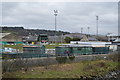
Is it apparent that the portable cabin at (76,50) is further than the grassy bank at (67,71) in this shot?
Yes

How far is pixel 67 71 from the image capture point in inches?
920

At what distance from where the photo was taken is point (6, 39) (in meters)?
58.9

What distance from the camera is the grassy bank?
65.9 ft

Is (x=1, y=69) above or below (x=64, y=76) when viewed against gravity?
above

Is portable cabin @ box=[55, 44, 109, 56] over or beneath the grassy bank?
over

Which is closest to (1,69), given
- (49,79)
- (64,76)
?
(49,79)

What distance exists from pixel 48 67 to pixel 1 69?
683cm

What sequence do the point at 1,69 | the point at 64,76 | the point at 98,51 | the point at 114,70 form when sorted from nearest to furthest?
the point at 1,69
the point at 64,76
the point at 114,70
the point at 98,51

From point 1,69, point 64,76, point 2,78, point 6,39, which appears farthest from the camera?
point 6,39

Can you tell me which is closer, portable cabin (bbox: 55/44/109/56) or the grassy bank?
the grassy bank

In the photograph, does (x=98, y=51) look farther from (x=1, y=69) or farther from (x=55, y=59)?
(x=1, y=69)

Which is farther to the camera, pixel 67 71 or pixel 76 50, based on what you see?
pixel 76 50

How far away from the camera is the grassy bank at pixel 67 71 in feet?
65.9

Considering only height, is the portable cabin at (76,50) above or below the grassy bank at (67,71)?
above
